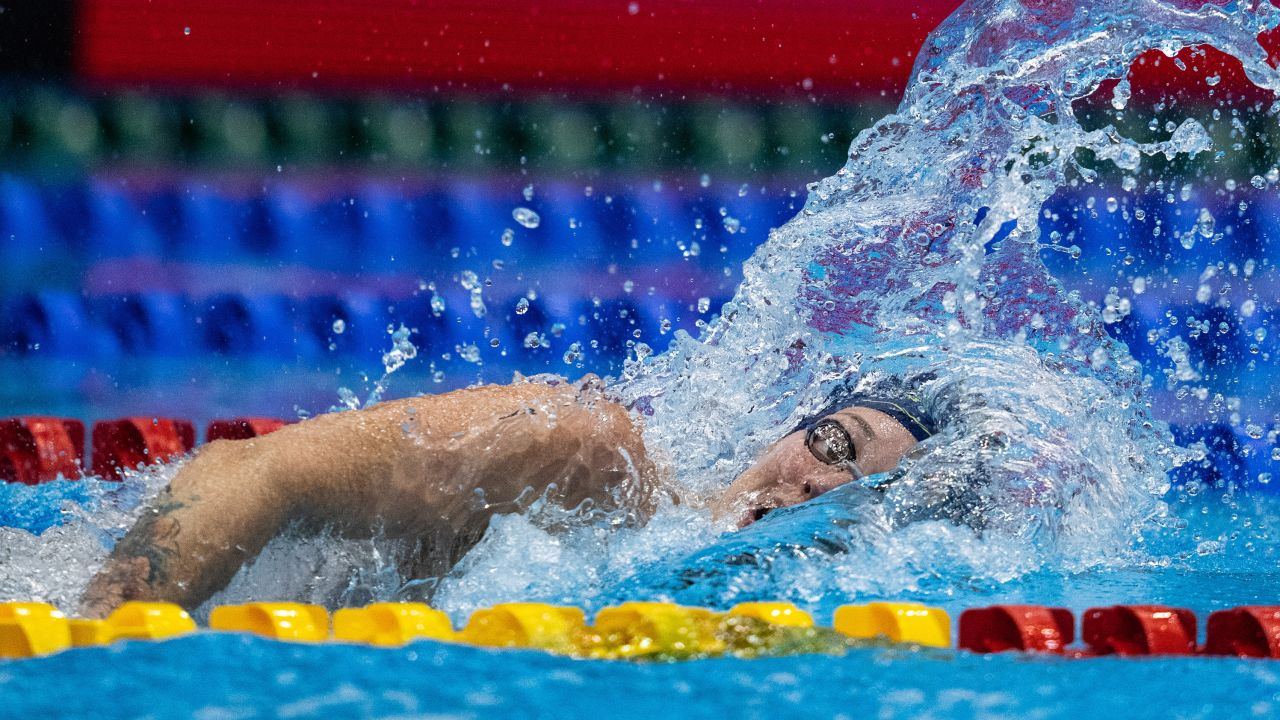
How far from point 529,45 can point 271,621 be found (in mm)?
3484

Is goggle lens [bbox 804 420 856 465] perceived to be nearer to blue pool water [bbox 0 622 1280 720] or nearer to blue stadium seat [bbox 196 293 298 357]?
blue pool water [bbox 0 622 1280 720]

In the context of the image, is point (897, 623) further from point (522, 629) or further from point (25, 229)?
point (25, 229)

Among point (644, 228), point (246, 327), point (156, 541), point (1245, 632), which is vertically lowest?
point (1245, 632)

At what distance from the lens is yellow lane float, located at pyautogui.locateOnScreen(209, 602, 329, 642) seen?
129cm

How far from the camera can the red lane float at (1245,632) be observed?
149cm

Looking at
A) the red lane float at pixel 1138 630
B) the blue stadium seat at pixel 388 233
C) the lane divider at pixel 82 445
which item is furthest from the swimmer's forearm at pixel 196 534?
the blue stadium seat at pixel 388 233

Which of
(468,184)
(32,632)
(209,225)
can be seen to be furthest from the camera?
(468,184)

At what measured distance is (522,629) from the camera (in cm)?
130

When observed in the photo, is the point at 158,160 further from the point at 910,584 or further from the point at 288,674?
the point at 288,674

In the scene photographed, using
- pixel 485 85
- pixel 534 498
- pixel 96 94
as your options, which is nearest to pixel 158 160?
pixel 96 94

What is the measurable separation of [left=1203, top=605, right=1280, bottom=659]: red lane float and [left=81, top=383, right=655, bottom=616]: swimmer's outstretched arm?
783mm

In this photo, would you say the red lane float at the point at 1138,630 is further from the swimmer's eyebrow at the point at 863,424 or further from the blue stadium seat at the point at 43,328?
the blue stadium seat at the point at 43,328

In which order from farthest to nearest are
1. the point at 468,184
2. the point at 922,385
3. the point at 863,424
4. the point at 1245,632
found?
the point at 468,184 < the point at 922,385 < the point at 863,424 < the point at 1245,632

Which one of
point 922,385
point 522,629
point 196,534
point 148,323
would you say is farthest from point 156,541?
point 148,323
